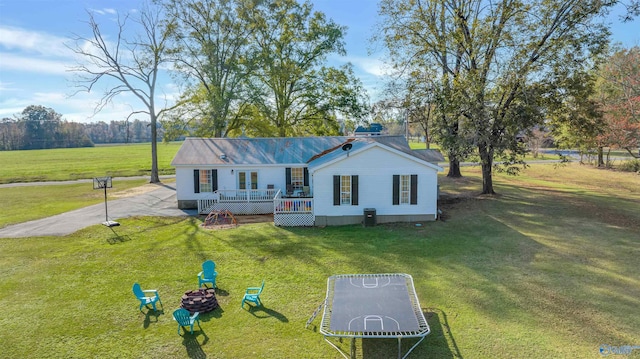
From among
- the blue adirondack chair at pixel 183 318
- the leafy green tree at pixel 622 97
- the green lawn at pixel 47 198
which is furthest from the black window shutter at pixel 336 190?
the leafy green tree at pixel 622 97

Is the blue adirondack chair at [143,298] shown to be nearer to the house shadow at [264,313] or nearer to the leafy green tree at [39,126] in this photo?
the house shadow at [264,313]

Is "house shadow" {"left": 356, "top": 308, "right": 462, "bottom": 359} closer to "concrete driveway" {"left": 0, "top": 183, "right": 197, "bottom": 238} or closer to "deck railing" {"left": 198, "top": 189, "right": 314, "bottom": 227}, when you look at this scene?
"deck railing" {"left": 198, "top": 189, "right": 314, "bottom": 227}

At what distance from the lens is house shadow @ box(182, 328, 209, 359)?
751cm

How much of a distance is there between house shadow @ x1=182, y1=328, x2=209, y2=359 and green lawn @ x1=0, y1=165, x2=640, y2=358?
4 centimetres

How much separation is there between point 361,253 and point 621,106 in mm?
31390

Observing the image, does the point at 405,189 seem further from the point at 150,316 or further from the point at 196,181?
the point at 196,181

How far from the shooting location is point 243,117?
3294 cm

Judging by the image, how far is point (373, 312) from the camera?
7844mm

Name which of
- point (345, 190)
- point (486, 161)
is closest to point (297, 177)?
point (345, 190)

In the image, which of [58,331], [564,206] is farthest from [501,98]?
[58,331]

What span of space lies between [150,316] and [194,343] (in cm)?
206

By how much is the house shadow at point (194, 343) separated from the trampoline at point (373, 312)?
2.72 meters

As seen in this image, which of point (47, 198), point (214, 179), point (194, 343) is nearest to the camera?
point (194, 343)

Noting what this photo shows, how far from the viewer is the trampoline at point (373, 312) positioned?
716 centimetres
